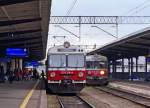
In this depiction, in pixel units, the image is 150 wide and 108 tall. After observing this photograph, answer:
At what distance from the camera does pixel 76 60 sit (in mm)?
29188

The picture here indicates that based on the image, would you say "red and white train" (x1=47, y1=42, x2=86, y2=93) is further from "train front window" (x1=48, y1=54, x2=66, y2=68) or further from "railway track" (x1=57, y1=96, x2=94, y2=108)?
"railway track" (x1=57, y1=96, x2=94, y2=108)

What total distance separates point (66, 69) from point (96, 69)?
46.3ft

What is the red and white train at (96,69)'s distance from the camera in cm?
4266

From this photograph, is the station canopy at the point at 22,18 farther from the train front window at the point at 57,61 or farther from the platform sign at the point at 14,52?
the train front window at the point at 57,61

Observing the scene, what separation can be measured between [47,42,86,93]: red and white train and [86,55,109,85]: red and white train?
1334 centimetres

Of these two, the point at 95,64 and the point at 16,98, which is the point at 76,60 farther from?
the point at 95,64

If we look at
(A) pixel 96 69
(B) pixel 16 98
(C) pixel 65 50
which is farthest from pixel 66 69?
(A) pixel 96 69

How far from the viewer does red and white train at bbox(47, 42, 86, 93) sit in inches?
1131

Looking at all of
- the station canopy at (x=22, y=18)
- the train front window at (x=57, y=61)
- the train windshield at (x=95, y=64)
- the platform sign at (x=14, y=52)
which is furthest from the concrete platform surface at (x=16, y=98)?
the platform sign at (x=14, y=52)

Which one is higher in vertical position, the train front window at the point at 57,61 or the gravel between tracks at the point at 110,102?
the train front window at the point at 57,61

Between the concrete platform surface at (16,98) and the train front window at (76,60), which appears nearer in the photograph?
the concrete platform surface at (16,98)

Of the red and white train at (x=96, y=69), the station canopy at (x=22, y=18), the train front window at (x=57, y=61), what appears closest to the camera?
the station canopy at (x=22, y=18)

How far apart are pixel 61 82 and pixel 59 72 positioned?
0.59 meters

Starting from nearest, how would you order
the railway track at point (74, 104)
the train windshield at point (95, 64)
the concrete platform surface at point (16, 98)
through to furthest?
the concrete platform surface at point (16, 98) < the railway track at point (74, 104) < the train windshield at point (95, 64)
